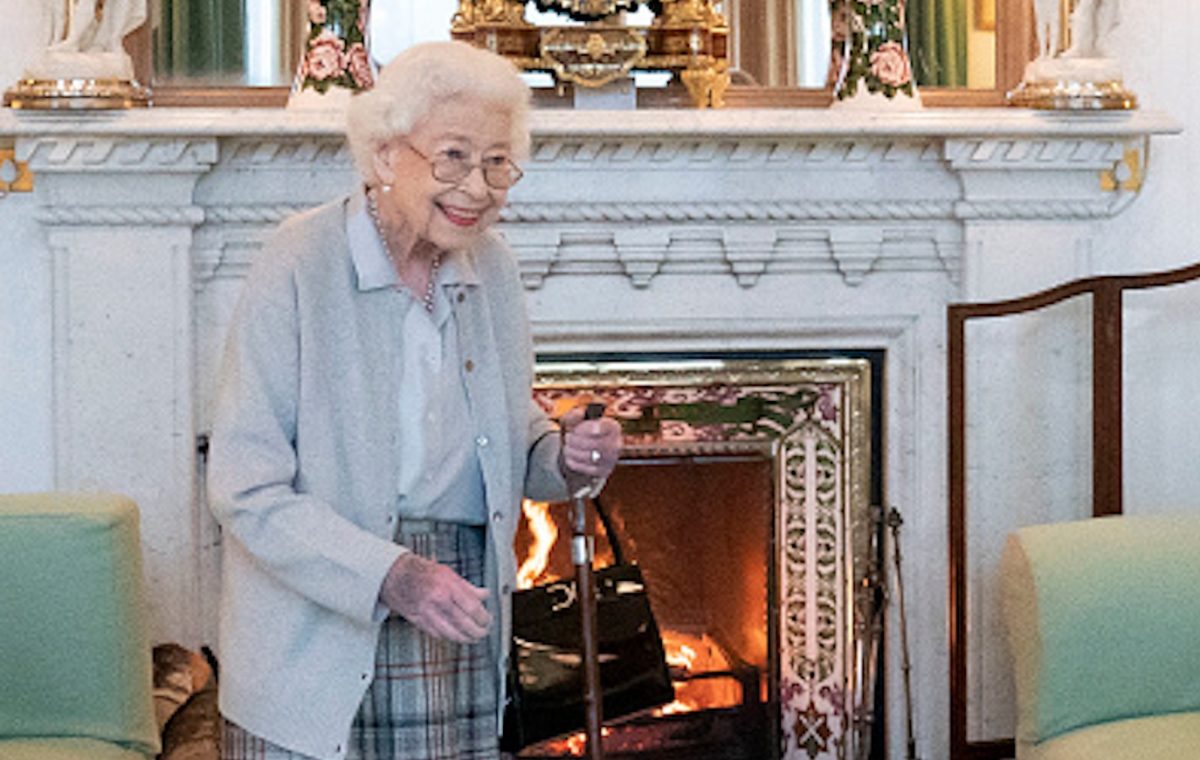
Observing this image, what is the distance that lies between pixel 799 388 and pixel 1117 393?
2.10 ft

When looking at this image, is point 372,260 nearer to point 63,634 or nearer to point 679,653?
point 63,634

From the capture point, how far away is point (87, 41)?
3607mm

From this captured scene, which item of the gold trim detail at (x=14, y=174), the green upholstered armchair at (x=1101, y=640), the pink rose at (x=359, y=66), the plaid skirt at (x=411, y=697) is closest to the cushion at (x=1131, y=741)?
the green upholstered armchair at (x=1101, y=640)

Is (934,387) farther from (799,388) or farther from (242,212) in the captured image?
(242,212)

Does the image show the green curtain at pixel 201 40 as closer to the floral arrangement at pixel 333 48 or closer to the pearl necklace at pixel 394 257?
the floral arrangement at pixel 333 48

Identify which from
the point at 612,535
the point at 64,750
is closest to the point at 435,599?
the point at 64,750

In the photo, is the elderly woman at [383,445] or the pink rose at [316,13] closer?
the elderly woman at [383,445]

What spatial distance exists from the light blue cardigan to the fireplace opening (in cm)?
179

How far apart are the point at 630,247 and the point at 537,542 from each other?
0.65 metres

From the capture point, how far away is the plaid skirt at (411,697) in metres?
2.28

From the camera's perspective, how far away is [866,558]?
406 centimetres

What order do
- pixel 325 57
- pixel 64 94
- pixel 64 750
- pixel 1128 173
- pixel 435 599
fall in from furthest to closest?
1. pixel 1128 173
2. pixel 325 57
3. pixel 64 94
4. pixel 64 750
5. pixel 435 599

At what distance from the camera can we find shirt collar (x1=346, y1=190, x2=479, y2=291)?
7.46 ft

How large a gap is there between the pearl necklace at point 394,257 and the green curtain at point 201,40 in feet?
5.52
